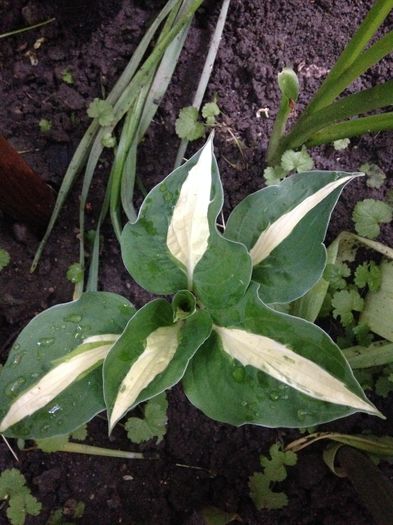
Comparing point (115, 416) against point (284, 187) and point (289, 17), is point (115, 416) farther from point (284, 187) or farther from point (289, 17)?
point (289, 17)

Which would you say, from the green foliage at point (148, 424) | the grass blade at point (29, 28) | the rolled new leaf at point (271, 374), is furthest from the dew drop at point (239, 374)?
the grass blade at point (29, 28)

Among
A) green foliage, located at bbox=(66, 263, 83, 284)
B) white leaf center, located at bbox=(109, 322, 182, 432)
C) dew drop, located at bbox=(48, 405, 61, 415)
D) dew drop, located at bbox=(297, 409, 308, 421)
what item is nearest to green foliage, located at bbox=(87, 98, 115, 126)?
green foliage, located at bbox=(66, 263, 83, 284)

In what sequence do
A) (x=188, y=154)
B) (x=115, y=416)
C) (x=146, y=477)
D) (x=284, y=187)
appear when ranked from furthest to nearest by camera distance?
1. (x=188, y=154)
2. (x=146, y=477)
3. (x=284, y=187)
4. (x=115, y=416)

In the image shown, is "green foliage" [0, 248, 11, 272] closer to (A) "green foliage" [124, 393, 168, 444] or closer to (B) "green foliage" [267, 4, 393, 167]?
(A) "green foliage" [124, 393, 168, 444]

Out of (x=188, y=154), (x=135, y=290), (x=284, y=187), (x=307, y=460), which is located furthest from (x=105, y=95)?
(x=307, y=460)

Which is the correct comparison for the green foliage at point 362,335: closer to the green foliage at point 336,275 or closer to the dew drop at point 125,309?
the green foliage at point 336,275

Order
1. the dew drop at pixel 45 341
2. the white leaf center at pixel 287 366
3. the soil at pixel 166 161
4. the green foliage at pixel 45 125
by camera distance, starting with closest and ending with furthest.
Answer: the white leaf center at pixel 287 366 → the dew drop at pixel 45 341 → the soil at pixel 166 161 → the green foliage at pixel 45 125
